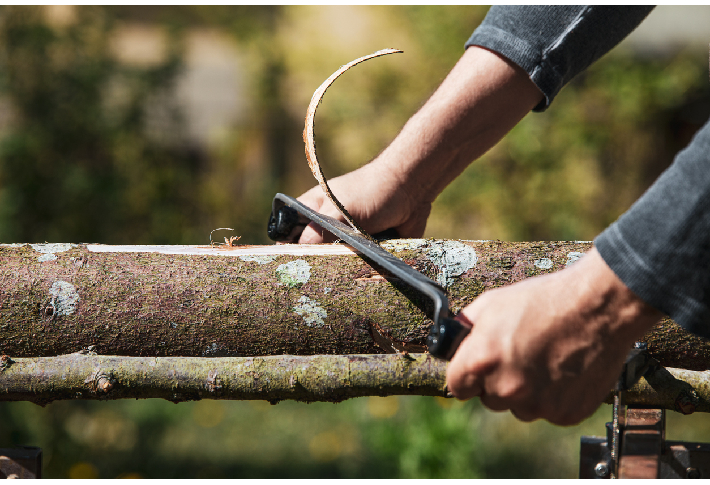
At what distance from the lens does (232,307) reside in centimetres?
Answer: 134

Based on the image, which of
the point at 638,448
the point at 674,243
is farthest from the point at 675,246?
the point at 638,448

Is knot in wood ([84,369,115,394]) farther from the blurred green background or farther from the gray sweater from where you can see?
the blurred green background

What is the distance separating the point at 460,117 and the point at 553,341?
0.99 meters

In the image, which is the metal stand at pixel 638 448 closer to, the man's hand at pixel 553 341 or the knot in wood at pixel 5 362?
the man's hand at pixel 553 341

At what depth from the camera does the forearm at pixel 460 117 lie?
5.79 ft

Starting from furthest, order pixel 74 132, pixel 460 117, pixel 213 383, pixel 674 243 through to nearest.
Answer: pixel 74 132
pixel 460 117
pixel 213 383
pixel 674 243

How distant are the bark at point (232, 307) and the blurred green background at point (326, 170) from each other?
199 cm

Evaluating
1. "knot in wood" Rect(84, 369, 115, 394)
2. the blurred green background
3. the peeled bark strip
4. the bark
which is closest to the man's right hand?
the bark

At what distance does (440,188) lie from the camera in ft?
6.36

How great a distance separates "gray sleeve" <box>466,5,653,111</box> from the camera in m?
1.71

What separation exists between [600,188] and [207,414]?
11.7ft

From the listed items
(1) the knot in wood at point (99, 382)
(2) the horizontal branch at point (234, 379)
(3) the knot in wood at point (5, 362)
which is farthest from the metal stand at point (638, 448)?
(3) the knot in wood at point (5, 362)

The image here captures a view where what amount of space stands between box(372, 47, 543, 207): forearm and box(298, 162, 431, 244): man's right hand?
0.03 meters

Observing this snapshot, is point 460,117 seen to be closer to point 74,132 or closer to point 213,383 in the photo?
point 213,383
